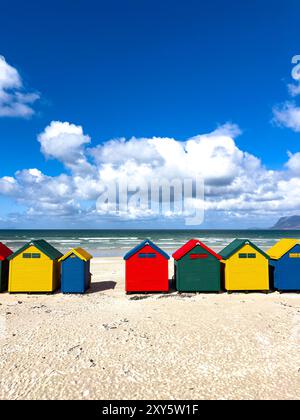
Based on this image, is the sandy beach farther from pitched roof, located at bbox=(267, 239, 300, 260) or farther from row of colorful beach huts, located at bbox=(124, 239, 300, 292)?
pitched roof, located at bbox=(267, 239, 300, 260)

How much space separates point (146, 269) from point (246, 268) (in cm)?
530

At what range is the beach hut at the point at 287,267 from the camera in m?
15.0

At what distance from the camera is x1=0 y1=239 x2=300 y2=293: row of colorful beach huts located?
15.0 meters

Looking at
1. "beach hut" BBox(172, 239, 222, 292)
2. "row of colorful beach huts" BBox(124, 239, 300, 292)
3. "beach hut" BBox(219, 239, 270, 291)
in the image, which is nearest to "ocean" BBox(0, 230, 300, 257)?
"row of colorful beach huts" BBox(124, 239, 300, 292)

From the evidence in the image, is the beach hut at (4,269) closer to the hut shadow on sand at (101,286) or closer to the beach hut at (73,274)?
the beach hut at (73,274)

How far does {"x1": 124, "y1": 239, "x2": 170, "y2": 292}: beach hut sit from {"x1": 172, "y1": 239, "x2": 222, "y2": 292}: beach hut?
0.84 metres

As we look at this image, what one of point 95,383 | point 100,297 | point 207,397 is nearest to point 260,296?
point 100,297

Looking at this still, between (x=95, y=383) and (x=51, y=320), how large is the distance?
5.12 meters

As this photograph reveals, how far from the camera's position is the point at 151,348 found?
27.6 feet

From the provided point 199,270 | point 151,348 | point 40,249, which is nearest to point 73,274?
point 40,249

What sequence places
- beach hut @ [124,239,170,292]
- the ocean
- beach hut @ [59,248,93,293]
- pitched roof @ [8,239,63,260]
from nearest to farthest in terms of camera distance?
pitched roof @ [8,239,63,260]
beach hut @ [124,239,170,292]
beach hut @ [59,248,93,293]
the ocean

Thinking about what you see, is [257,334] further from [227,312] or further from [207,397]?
[207,397]

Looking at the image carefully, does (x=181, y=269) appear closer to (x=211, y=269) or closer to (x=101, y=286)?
(x=211, y=269)

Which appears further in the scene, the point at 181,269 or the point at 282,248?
the point at 282,248
